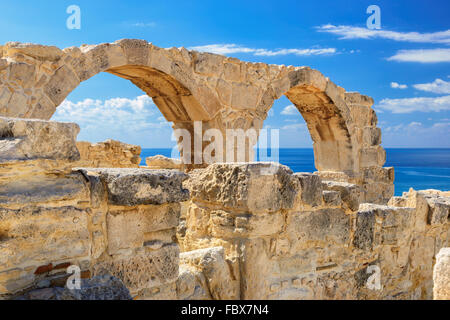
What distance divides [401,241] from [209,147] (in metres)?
3.37

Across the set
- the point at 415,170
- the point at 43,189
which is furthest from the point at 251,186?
the point at 415,170

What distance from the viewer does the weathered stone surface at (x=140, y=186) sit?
6.13 feet

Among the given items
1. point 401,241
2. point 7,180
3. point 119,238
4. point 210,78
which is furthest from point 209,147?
A: point 7,180

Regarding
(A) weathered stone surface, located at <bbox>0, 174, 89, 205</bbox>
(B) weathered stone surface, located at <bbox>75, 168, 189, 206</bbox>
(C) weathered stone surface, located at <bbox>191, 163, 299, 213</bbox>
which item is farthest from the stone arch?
(A) weathered stone surface, located at <bbox>0, 174, 89, 205</bbox>

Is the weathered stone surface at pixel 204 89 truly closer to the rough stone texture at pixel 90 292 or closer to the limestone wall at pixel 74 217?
the limestone wall at pixel 74 217

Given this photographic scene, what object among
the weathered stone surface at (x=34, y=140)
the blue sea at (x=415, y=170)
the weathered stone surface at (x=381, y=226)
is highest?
the weathered stone surface at (x=34, y=140)

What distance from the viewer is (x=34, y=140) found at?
5.16 ft

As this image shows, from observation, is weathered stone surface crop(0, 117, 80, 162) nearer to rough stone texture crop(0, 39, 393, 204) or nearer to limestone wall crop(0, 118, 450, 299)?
limestone wall crop(0, 118, 450, 299)

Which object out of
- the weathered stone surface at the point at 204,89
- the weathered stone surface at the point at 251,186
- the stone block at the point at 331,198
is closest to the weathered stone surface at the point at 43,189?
the weathered stone surface at the point at 251,186

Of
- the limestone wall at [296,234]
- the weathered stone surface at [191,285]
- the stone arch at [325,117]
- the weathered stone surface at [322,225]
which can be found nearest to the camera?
the weathered stone surface at [191,285]

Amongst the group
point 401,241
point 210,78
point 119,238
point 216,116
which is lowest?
point 401,241

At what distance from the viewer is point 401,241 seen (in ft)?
11.8

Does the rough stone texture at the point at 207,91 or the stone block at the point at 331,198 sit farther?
the rough stone texture at the point at 207,91
